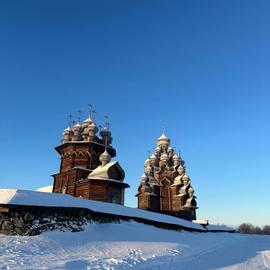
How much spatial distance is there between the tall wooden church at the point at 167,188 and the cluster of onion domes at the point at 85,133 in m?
8.85

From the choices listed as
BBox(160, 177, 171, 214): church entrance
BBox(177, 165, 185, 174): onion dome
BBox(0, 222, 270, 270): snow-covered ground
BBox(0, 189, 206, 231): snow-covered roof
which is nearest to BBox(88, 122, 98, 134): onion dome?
BBox(0, 189, 206, 231): snow-covered roof

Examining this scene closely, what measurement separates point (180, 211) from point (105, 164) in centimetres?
1744

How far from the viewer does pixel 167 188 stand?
44562 mm

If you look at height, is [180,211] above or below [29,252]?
above

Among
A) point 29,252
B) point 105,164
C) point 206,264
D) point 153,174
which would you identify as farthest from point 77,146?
point 206,264

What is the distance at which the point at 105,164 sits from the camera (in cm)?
2928

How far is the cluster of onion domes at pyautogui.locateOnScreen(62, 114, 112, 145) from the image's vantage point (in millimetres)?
32625

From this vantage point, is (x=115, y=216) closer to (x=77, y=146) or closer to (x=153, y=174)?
(x=77, y=146)

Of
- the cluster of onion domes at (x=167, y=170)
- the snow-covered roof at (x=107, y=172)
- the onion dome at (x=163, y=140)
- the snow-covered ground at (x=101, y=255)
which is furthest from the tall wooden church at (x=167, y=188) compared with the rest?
the snow-covered ground at (x=101, y=255)

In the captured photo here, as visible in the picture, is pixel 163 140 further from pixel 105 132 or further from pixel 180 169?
pixel 105 132

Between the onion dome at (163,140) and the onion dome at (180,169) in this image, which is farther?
the onion dome at (163,140)

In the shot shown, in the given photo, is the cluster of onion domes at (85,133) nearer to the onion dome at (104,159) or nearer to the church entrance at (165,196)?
the onion dome at (104,159)

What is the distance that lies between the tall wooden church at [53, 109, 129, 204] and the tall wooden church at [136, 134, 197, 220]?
26.4 ft

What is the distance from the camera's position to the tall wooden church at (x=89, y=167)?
27578 mm
